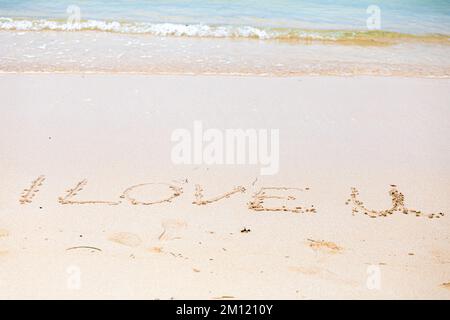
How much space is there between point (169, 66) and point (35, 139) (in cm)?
336

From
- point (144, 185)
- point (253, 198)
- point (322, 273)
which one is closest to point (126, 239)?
point (144, 185)

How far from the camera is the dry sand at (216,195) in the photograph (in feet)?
8.81

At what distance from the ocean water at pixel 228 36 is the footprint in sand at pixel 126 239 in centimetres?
442

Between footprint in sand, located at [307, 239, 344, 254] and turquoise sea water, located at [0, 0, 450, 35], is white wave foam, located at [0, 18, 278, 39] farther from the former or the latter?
footprint in sand, located at [307, 239, 344, 254]

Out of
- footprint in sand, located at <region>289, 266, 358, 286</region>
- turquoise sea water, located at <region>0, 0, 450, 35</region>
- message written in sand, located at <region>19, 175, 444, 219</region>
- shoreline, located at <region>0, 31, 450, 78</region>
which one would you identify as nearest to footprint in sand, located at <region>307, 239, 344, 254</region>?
footprint in sand, located at <region>289, 266, 358, 286</region>

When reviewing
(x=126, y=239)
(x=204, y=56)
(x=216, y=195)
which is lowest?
(x=126, y=239)

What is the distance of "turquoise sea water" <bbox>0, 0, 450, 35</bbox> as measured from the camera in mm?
11695

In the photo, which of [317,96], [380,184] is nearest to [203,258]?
[380,184]

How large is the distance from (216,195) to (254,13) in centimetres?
1048

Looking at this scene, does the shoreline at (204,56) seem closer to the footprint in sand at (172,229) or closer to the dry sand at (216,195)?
the dry sand at (216,195)

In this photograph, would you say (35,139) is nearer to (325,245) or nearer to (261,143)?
(261,143)

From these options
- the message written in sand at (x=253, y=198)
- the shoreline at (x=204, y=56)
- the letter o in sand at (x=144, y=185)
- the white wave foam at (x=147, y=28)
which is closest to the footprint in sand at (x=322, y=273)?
the message written in sand at (x=253, y=198)

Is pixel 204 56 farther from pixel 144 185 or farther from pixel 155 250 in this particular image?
pixel 155 250

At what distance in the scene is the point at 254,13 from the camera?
43.2 feet
